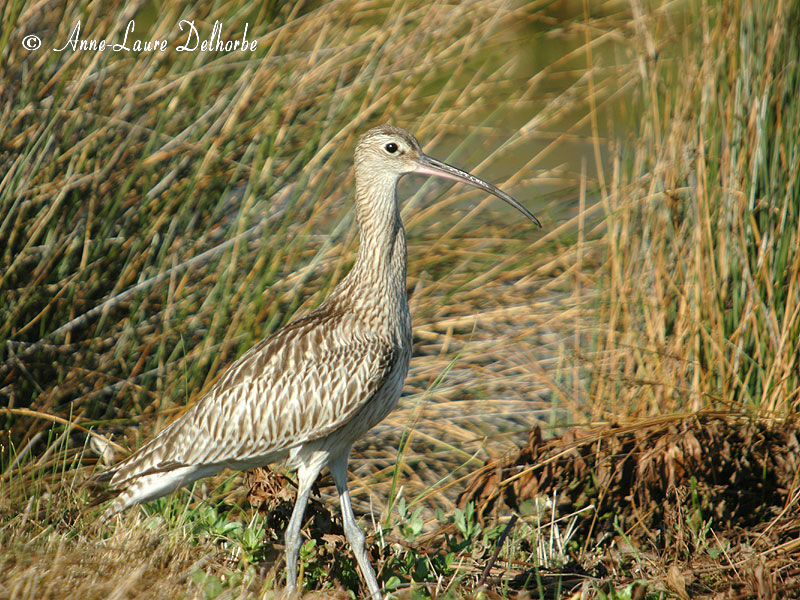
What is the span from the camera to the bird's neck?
4.30m

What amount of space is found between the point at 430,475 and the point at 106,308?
1818mm

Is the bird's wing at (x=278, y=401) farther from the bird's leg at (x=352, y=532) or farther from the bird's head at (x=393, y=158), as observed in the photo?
the bird's head at (x=393, y=158)

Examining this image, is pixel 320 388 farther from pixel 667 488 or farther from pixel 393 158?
pixel 667 488

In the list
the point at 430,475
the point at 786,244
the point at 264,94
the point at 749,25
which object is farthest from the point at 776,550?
the point at 264,94

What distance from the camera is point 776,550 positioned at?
4133 mm

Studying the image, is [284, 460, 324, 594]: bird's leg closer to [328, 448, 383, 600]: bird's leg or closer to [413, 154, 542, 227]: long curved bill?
[328, 448, 383, 600]: bird's leg

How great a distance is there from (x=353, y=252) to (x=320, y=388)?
1386 millimetres

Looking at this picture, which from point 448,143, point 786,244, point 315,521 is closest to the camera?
point 315,521

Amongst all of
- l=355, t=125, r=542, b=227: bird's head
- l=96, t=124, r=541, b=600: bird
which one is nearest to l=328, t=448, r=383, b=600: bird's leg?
l=96, t=124, r=541, b=600: bird

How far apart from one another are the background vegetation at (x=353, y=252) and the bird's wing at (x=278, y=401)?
28 centimetres

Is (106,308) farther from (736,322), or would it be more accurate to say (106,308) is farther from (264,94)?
(736,322)

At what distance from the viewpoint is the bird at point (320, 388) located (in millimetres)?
4145

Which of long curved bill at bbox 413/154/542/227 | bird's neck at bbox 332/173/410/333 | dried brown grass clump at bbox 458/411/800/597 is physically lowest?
dried brown grass clump at bbox 458/411/800/597

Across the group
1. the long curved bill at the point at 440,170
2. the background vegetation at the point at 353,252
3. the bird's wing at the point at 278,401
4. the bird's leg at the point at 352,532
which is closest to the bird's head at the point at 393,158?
the long curved bill at the point at 440,170
